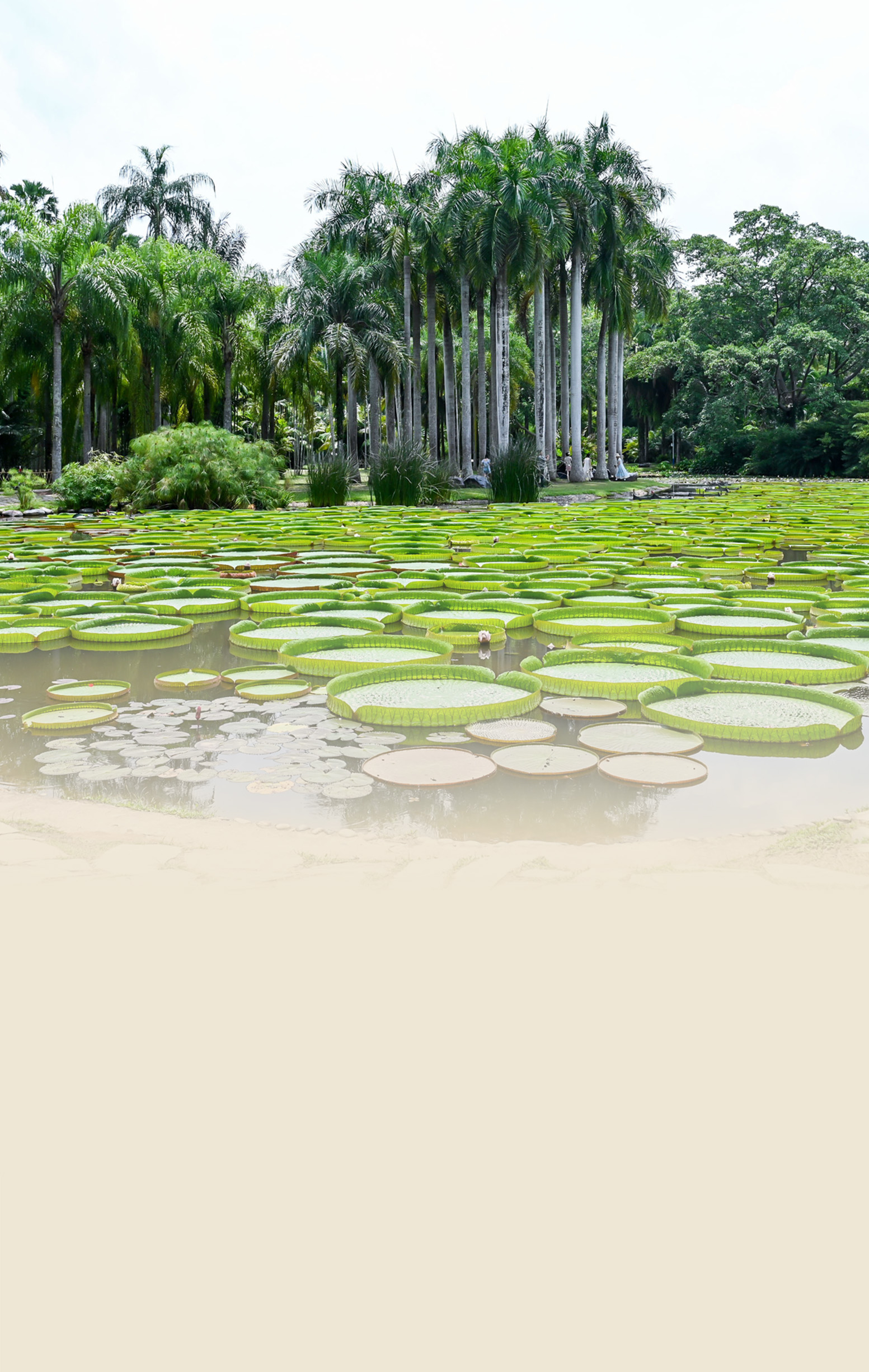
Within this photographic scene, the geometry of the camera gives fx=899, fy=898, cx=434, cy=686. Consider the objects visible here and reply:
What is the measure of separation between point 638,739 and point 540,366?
24619 mm

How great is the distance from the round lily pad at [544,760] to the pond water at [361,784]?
0.03 metres

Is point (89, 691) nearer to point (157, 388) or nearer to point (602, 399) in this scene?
point (602, 399)

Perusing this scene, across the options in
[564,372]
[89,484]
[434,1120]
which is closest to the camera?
[434,1120]

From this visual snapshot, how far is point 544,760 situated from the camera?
310cm

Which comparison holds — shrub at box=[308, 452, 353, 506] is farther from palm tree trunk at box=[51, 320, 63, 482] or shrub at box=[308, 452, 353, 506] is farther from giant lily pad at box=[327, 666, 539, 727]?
giant lily pad at box=[327, 666, 539, 727]

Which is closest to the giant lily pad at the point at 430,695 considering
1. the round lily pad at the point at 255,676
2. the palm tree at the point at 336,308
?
the round lily pad at the point at 255,676

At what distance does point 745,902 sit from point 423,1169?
1.06 metres

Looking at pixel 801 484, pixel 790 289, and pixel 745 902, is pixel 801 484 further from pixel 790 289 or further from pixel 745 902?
pixel 745 902

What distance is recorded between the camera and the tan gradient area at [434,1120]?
1104mm

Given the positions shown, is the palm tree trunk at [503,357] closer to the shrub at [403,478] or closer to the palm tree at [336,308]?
the palm tree at [336,308]

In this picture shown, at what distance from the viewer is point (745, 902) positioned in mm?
2053

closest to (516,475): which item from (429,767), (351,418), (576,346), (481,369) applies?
(576,346)

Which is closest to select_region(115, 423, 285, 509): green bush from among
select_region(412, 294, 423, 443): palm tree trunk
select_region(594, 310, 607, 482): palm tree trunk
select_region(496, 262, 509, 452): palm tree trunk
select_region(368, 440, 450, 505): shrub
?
select_region(368, 440, 450, 505): shrub

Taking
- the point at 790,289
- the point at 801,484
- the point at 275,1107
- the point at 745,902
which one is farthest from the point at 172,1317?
the point at 790,289
